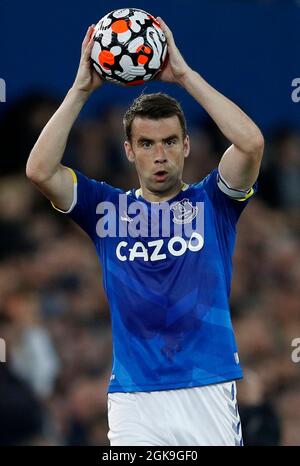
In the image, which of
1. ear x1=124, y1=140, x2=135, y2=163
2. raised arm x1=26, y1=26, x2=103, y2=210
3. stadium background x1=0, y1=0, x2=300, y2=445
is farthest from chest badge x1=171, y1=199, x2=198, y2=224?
stadium background x1=0, y1=0, x2=300, y2=445

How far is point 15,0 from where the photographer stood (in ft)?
36.4

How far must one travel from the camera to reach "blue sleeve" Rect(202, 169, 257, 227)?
18.1 feet

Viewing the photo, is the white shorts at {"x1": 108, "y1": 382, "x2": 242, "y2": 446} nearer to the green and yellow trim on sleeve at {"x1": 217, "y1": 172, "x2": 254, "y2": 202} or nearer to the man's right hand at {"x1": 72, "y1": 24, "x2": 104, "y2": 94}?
the green and yellow trim on sleeve at {"x1": 217, "y1": 172, "x2": 254, "y2": 202}

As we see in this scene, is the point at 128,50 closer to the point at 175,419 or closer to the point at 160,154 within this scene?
the point at 160,154

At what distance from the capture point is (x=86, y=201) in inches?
222

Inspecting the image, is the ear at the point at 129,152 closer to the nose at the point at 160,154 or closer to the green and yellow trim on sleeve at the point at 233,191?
the nose at the point at 160,154

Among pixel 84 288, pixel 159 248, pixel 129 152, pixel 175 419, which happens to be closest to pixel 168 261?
pixel 159 248

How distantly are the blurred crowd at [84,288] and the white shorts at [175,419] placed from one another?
2874 millimetres

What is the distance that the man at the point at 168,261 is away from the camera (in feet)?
17.3

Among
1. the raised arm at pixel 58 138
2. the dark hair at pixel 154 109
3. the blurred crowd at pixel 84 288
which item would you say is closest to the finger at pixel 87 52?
the raised arm at pixel 58 138

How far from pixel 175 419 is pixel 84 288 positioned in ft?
17.4

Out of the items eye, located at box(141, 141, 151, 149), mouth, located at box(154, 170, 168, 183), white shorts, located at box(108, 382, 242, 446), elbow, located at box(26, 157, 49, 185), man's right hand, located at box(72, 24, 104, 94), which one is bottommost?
white shorts, located at box(108, 382, 242, 446)

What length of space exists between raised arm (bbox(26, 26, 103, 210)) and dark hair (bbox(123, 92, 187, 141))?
263 millimetres

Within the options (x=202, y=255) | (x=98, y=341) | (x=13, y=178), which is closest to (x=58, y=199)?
(x=202, y=255)
